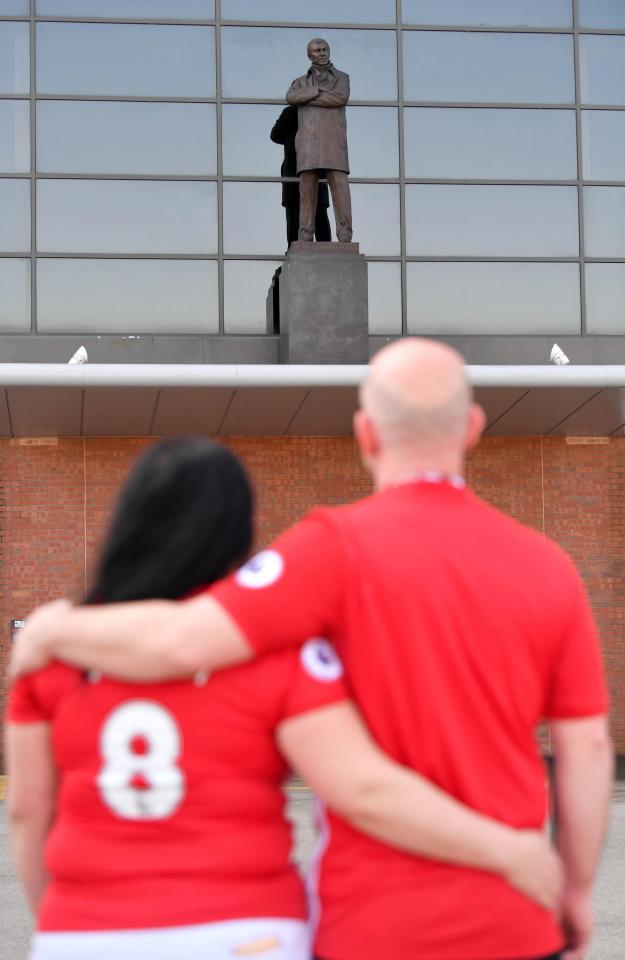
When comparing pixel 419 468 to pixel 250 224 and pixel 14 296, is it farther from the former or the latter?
pixel 250 224

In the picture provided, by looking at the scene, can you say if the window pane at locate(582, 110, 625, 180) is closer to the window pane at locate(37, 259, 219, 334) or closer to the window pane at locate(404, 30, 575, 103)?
the window pane at locate(404, 30, 575, 103)

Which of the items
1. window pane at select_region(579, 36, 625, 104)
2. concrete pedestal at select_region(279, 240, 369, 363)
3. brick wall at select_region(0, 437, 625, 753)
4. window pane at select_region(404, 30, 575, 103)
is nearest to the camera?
concrete pedestal at select_region(279, 240, 369, 363)

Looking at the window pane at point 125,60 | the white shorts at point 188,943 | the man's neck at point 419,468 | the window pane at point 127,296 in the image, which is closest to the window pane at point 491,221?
the window pane at point 127,296

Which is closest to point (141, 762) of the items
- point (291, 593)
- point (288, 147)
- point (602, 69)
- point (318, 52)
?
point (291, 593)

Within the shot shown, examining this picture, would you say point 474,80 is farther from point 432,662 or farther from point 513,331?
point 432,662

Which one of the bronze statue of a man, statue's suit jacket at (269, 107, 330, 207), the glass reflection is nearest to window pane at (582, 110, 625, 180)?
the glass reflection

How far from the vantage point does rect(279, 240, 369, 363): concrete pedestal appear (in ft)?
55.2

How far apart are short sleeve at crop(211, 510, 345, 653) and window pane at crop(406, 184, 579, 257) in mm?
16621

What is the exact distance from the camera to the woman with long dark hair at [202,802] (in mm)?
2162

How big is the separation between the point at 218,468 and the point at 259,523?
15432mm

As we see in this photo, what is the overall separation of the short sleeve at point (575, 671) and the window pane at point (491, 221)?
54.1ft

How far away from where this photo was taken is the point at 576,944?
2365 mm

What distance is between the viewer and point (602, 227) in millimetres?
18656

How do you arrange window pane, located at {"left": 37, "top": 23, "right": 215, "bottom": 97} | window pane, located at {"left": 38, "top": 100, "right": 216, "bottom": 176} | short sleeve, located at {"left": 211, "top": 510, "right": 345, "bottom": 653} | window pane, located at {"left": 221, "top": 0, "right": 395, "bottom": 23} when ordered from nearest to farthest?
short sleeve, located at {"left": 211, "top": 510, "right": 345, "bottom": 653} < window pane, located at {"left": 38, "top": 100, "right": 216, "bottom": 176} < window pane, located at {"left": 37, "top": 23, "right": 215, "bottom": 97} < window pane, located at {"left": 221, "top": 0, "right": 395, "bottom": 23}
